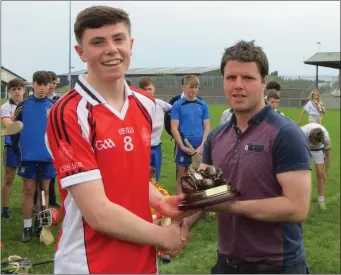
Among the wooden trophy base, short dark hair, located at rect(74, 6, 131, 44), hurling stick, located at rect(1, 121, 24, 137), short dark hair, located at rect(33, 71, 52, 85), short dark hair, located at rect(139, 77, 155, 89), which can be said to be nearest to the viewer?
short dark hair, located at rect(74, 6, 131, 44)

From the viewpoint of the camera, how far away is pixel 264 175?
2385 mm

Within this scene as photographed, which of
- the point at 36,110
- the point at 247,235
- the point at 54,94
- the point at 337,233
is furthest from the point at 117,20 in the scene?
the point at 337,233

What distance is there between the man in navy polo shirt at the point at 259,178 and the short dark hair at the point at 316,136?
5103 millimetres

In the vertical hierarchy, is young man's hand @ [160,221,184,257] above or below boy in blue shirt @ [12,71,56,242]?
below

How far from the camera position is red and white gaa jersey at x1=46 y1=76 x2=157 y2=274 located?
6.41 feet

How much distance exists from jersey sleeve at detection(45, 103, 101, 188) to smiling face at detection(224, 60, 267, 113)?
811mm

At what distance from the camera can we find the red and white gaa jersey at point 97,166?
1.96m

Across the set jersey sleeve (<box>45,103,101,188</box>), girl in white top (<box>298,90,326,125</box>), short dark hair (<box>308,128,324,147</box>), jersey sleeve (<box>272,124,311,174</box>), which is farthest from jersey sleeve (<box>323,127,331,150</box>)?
jersey sleeve (<box>45,103,101,188</box>)

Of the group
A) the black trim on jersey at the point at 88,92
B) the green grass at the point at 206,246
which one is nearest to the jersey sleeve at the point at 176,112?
the green grass at the point at 206,246

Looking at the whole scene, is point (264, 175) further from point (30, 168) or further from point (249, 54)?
point (30, 168)

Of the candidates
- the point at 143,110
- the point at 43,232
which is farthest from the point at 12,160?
the point at 143,110

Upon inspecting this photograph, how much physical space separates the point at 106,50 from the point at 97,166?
49 centimetres

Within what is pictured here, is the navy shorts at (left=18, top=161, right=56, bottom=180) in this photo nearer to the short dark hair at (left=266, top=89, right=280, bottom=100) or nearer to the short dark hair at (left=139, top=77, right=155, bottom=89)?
the short dark hair at (left=139, top=77, right=155, bottom=89)

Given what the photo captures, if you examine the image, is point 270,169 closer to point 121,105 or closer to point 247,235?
point 247,235
